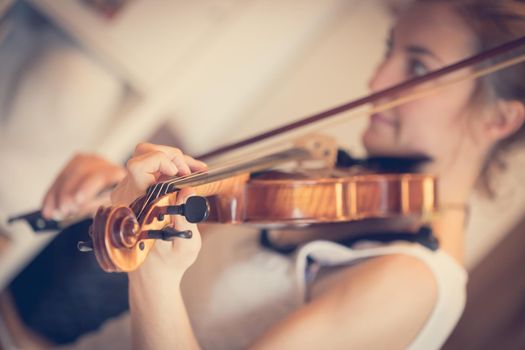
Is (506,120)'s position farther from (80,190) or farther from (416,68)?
(80,190)

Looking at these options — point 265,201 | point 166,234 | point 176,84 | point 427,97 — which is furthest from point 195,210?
point 176,84

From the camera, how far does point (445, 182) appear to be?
0.78 meters

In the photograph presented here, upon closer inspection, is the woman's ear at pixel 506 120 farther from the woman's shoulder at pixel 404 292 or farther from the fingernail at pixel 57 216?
the fingernail at pixel 57 216

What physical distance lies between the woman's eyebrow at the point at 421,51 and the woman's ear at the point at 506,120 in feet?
0.40

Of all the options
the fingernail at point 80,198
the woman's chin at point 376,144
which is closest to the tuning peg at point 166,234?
the fingernail at point 80,198

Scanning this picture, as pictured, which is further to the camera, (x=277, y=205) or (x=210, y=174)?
(x=277, y=205)

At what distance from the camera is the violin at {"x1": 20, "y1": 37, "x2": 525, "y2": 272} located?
15.3 inches

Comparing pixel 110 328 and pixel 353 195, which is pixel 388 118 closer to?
pixel 353 195

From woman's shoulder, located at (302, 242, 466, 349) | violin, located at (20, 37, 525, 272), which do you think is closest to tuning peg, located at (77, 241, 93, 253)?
violin, located at (20, 37, 525, 272)

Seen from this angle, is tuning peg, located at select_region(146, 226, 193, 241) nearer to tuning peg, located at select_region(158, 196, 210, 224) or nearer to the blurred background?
tuning peg, located at select_region(158, 196, 210, 224)

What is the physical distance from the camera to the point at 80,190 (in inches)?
28.6

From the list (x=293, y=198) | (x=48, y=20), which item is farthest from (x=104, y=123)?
(x=293, y=198)

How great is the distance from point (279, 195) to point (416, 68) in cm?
36

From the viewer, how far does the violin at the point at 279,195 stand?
0.39 metres
